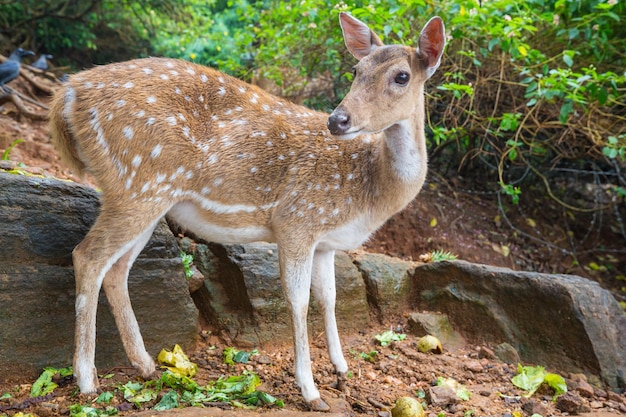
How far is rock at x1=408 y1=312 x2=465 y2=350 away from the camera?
15.4ft

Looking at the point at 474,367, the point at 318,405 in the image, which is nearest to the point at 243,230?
the point at 318,405

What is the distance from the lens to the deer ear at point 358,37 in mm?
3670

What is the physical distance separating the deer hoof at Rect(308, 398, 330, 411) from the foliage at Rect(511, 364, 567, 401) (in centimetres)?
162

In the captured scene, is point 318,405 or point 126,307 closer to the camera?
point 318,405

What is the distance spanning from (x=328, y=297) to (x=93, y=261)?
154cm

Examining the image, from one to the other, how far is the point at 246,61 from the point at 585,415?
6.58m

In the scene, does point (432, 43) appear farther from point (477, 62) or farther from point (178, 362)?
point (178, 362)

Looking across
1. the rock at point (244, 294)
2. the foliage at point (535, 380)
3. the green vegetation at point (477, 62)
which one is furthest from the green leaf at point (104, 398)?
the green vegetation at point (477, 62)

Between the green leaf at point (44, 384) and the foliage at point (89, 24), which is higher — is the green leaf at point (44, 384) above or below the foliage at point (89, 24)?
below

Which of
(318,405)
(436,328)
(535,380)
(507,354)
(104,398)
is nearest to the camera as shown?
(104,398)

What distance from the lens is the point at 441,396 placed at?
358 cm

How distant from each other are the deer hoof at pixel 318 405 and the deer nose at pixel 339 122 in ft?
5.10

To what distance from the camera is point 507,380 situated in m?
4.14

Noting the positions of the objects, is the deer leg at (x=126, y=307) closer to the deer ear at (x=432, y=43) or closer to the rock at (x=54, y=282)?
the rock at (x=54, y=282)
